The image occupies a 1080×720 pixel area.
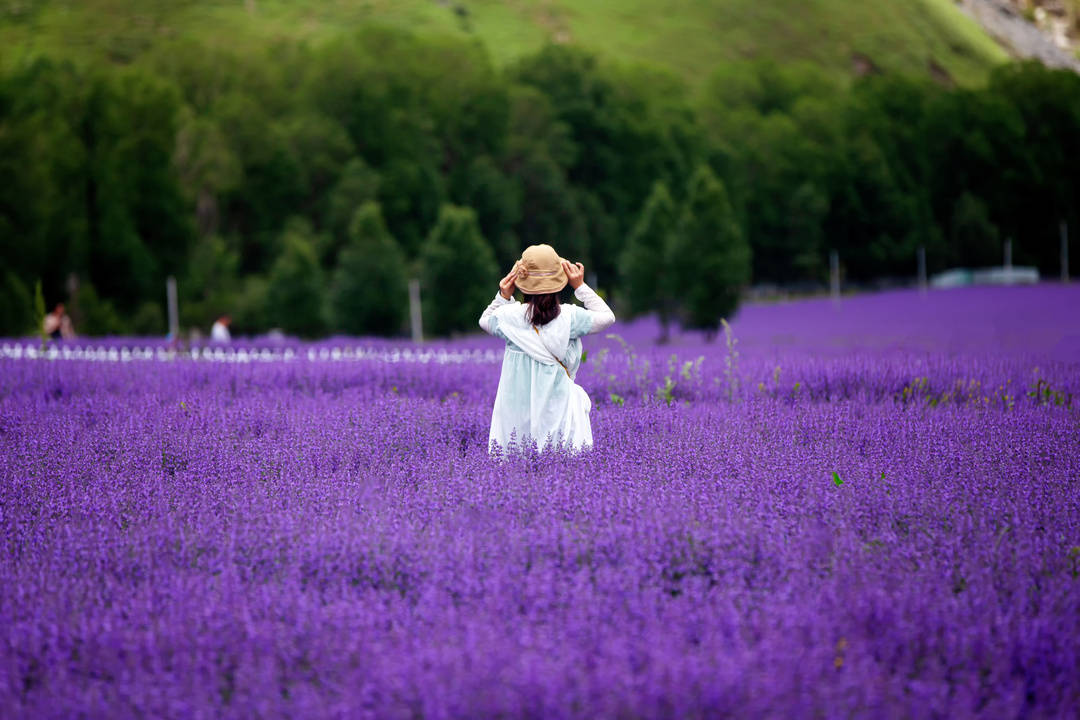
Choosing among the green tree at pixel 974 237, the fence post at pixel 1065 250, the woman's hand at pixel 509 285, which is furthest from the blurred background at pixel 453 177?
the woman's hand at pixel 509 285

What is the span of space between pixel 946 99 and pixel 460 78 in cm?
3691

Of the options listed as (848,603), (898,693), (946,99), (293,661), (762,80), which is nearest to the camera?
(898,693)

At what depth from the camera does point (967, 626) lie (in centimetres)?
354

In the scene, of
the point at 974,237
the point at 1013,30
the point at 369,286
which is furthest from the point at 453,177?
the point at 1013,30

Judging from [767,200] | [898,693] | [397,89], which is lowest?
[898,693]

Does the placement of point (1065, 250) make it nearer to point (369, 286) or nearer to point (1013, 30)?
point (369, 286)

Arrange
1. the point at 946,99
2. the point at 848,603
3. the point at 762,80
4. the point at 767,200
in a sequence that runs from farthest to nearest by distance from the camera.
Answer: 1. the point at 762,80
2. the point at 946,99
3. the point at 767,200
4. the point at 848,603

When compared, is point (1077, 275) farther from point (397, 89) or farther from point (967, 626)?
point (967, 626)

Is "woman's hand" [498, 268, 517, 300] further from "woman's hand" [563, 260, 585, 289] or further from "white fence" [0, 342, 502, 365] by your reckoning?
"white fence" [0, 342, 502, 365]

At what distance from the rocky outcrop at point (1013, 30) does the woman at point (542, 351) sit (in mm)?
175601

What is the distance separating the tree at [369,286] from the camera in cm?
3672

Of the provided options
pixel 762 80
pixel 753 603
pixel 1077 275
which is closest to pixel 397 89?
pixel 762 80

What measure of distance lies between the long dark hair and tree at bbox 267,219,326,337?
3170 centimetres

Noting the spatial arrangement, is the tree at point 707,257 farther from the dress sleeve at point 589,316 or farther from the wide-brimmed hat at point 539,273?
the wide-brimmed hat at point 539,273
